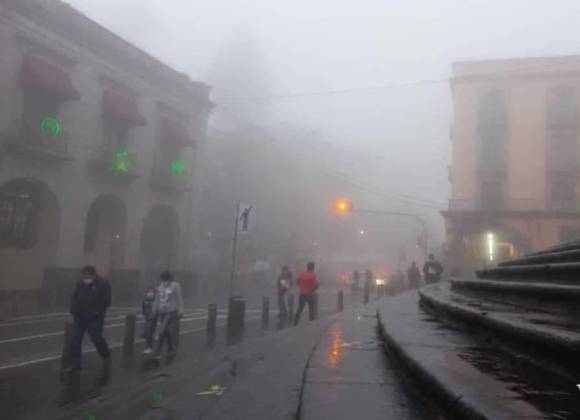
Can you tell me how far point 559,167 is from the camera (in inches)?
1452

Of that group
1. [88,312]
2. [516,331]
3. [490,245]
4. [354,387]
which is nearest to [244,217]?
[88,312]

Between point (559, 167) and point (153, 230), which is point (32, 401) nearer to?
point (153, 230)

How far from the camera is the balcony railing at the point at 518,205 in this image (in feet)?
117

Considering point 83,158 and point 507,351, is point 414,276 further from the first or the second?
point 507,351

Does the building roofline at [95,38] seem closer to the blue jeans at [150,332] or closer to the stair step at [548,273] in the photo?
the blue jeans at [150,332]

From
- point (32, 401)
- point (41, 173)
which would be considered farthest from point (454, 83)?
point (32, 401)

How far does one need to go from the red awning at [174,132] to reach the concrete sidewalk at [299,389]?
19961mm

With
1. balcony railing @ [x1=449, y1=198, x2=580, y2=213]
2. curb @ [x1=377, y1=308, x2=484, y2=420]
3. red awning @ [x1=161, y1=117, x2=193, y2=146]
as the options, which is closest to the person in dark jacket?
curb @ [x1=377, y1=308, x2=484, y2=420]

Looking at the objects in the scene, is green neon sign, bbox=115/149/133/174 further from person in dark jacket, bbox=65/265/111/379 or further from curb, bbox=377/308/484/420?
curb, bbox=377/308/484/420

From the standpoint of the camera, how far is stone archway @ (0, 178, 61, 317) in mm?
17750

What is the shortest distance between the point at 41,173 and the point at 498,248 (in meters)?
28.3

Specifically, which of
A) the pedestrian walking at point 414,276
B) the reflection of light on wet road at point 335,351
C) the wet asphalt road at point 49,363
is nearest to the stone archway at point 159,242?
the wet asphalt road at point 49,363

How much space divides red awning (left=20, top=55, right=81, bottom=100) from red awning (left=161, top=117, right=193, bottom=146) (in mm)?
5640

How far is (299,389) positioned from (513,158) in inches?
1498
